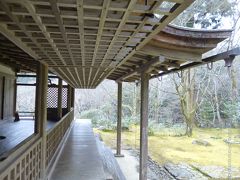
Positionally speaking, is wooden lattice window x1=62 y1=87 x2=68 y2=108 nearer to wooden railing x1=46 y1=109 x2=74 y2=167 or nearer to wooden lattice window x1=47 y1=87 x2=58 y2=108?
wooden lattice window x1=47 y1=87 x2=58 y2=108

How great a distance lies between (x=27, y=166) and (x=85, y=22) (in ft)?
6.43

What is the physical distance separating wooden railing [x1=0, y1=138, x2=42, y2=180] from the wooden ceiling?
1.12 m

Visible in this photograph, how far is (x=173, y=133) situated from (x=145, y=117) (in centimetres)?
1207

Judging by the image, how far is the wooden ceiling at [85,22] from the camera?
1601mm

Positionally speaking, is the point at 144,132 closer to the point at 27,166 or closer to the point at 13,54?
the point at 27,166

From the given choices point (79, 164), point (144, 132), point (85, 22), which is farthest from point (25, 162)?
point (144, 132)

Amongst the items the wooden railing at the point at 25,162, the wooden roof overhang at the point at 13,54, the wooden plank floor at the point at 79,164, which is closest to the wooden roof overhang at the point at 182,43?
the wooden railing at the point at 25,162

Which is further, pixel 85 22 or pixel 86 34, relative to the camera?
pixel 86 34

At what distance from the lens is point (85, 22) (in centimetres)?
194

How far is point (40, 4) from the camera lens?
1600 mm

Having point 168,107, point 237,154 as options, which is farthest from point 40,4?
point 168,107

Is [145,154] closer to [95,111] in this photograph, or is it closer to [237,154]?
[237,154]

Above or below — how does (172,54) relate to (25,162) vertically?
above

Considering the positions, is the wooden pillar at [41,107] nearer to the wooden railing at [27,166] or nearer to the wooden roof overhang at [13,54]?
the wooden railing at [27,166]
